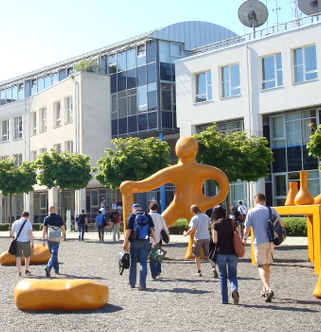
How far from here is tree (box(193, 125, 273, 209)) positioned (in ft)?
77.6

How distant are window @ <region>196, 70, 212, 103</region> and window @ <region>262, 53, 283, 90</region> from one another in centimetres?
379

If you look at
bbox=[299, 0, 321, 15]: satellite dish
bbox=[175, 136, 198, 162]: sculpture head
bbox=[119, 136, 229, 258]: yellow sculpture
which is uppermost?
bbox=[299, 0, 321, 15]: satellite dish

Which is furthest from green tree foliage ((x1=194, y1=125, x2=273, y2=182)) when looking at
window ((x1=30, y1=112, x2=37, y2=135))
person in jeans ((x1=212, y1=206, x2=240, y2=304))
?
window ((x1=30, y1=112, x2=37, y2=135))

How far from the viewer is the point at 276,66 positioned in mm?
32031

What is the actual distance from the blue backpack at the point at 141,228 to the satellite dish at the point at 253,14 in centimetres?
2590

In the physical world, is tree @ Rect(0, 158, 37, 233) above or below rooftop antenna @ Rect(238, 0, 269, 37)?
below

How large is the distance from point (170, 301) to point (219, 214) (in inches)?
64.3

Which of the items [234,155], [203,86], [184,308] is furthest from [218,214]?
[203,86]

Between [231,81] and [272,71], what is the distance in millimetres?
2733

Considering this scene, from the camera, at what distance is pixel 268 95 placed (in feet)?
105


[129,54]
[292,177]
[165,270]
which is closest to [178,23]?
[129,54]

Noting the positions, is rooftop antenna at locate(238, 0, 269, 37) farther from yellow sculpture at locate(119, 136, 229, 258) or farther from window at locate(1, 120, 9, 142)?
window at locate(1, 120, 9, 142)

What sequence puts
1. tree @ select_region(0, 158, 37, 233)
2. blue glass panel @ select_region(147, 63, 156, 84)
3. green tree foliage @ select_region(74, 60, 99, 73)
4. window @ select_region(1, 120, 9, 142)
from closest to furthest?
tree @ select_region(0, 158, 37, 233)
blue glass panel @ select_region(147, 63, 156, 84)
green tree foliage @ select_region(74, 60, 99, 73)
window @ select_region(1, 120, 9, 142)

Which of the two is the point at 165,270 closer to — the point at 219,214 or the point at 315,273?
the point at 315,273
